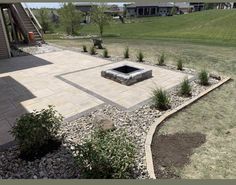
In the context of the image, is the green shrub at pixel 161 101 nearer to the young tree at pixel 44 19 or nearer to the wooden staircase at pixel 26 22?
the wooden staircase at pixel 26 22

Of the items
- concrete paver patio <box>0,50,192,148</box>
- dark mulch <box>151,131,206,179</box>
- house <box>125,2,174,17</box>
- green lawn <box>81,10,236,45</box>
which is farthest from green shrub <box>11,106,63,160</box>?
house <box>125,2,174,17</box>

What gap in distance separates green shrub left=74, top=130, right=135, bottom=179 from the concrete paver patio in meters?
2.36

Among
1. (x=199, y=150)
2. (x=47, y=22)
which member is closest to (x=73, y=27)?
(x=47, y=22)

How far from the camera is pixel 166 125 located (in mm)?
6207

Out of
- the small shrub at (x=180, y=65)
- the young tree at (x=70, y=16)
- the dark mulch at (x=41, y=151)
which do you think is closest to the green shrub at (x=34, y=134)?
the dark mulch at (x=41, y=151)

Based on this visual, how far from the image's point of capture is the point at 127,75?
9203mm

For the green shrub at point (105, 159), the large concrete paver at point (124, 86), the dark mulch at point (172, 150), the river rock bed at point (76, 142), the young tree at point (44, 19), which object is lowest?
the dark mulch at point (172, 150)

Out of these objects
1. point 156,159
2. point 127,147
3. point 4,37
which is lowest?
point 156,159

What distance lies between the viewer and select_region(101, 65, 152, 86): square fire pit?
29.8ft

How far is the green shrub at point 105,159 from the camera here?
3965 mm

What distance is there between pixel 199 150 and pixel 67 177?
288cm

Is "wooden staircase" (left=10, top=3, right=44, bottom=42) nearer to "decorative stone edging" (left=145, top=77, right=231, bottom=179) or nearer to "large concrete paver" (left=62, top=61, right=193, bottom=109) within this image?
"large concrete paver" (left=62, top=61, right=193, bottom=109)

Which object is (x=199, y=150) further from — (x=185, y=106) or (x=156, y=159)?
(x=185, y=106)

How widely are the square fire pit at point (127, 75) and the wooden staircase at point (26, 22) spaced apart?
10443 millimetres
